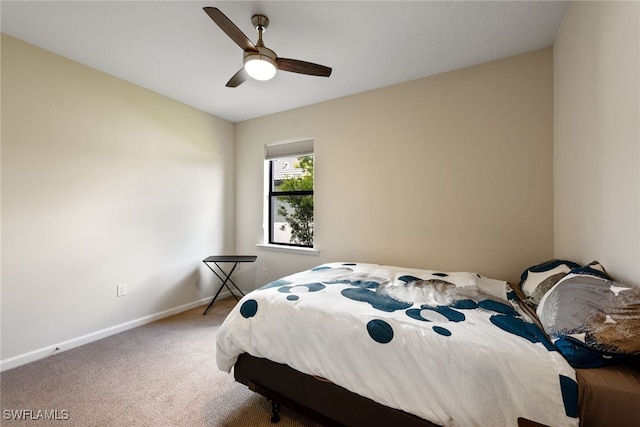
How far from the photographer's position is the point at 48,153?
210 centimetres

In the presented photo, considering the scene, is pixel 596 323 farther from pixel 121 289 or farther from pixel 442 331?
pixel 121 289

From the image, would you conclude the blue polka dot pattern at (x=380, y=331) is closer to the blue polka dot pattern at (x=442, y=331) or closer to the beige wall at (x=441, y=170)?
the blue polka dot pattern at (x=442, y=331)

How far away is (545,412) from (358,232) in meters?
2.03

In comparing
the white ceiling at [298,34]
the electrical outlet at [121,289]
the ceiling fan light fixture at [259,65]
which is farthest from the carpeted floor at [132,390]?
the white ceiling at [298,34]

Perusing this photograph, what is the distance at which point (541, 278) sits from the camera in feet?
5.26

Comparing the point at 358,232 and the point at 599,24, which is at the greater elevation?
the point at 599,24

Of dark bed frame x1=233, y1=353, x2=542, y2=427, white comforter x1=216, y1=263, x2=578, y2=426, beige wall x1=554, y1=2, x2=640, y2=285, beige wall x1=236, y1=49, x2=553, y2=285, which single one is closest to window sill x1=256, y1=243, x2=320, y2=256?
beige wall x1=236, y1=49, x2=553, y2=285

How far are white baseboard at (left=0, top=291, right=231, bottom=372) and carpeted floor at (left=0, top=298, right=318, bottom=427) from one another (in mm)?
55

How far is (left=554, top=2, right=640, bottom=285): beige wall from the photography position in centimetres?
107

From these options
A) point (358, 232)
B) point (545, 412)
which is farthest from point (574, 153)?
point (358, 232)

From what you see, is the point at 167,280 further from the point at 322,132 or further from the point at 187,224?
the point at 322,132

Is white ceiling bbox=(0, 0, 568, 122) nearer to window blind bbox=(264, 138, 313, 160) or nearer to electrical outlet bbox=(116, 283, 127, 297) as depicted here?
window blind bbox=(264, 138, 313, 160)

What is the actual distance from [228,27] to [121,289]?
8.58 ft

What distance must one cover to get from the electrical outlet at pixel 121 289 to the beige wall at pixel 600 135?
3677mm
